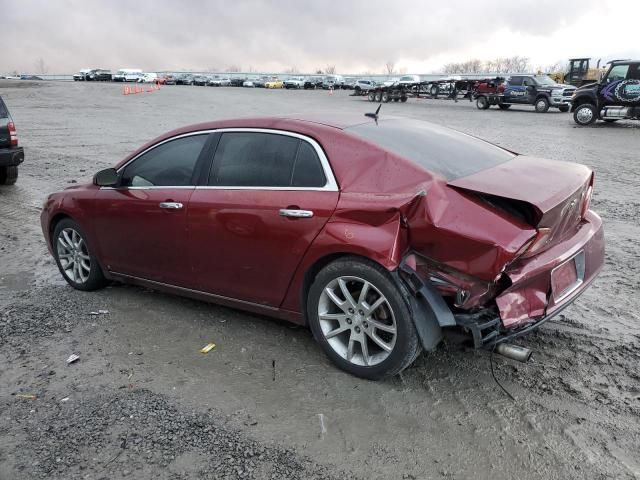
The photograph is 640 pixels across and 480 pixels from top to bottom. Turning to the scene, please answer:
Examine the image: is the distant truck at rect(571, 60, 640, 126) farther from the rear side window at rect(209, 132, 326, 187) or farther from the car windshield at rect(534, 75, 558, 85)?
the rear side window at rect(209, 132, 326, 187)

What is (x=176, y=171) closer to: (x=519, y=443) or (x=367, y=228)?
(x=367, y=228)

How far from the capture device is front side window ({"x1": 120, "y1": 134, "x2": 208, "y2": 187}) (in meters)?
4.32

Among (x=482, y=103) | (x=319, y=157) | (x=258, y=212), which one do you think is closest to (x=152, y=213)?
(x=258, y=212)

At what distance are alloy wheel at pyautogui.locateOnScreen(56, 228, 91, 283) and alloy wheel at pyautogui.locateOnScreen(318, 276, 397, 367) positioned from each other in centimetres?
274

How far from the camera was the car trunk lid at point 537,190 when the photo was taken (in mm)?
3098

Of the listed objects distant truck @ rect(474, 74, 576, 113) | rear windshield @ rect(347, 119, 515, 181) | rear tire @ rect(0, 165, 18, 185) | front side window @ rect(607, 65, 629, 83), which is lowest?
distant truck @ rect(474, 74, 576, 113)

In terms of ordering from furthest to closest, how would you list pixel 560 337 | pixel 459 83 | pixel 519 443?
pixel 459 83 < pixel 560 337 < pixel 519 443

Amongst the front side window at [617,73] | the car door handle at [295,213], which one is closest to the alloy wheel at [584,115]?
the front side window at [617,73]

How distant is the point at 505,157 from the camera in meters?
4.14

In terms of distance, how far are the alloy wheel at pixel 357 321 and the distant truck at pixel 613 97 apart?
66.1ft

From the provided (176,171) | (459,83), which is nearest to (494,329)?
(176,171)

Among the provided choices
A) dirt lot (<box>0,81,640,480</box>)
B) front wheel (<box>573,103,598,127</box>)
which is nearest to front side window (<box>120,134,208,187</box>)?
dirt lot (<box>0,81,640,480</box>)

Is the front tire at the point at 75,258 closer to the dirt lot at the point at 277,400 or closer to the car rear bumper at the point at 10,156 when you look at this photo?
the dirt lot at the point at 277,400

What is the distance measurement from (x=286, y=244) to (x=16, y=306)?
9.34 ft
